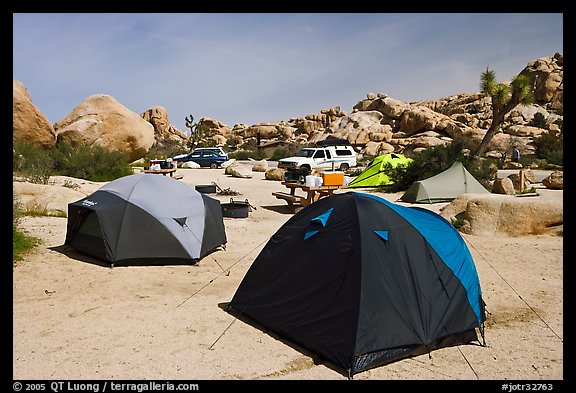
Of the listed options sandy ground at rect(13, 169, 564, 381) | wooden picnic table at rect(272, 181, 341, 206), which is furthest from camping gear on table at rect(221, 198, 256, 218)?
sandy ground at rect(13, 169, 564, 381)

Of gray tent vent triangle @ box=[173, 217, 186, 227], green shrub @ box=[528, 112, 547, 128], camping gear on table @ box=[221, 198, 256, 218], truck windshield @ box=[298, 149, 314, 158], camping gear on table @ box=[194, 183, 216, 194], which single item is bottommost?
camping gear on table @ box=[221, 198, 256, 218]

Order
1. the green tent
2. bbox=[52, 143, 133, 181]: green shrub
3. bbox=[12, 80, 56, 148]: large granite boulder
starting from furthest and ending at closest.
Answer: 1. bbox=[52, 143, 133, 181]: green shrub
2. the green tent
3. bbox=[12, 80, 56, 148]: large granite boulder

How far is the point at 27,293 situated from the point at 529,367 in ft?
21.1

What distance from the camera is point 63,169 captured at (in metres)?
20.8

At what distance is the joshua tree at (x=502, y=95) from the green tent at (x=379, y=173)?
489cm

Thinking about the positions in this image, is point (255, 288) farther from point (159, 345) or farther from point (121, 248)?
point (121, 248)

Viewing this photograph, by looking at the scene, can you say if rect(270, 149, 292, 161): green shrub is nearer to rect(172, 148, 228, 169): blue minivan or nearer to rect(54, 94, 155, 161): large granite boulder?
rect(172, 148, 228, 169): blue minivan

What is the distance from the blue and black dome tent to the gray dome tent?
281 cm

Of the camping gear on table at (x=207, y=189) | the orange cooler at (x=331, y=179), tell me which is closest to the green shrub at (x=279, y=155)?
the camping gear on table at (x=207, y=189)

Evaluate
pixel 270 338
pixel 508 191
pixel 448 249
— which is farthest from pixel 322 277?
pixel 508 191

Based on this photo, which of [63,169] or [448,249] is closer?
[448,249]

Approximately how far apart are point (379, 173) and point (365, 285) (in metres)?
16.0

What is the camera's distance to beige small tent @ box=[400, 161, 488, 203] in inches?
630

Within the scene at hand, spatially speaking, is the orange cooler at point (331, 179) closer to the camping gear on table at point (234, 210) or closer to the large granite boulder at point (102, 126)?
the camping gear on table at point (234, 210)
